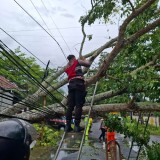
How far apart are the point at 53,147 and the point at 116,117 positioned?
25.9 feet

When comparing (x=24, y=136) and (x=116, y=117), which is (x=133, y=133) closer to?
(x=116, y=117)

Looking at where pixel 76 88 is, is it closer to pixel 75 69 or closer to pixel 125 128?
pixel 75 69

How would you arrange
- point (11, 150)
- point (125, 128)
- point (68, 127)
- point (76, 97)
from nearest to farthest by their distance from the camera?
point (11, 150)
point (68, 127)
point (76, 97)
point (125, 128)

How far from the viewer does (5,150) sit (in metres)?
3.06

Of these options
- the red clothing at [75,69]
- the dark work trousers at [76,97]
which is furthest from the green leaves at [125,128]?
the red clothing at [75,69]

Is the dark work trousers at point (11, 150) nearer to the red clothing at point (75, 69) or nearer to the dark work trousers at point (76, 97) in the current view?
the dark work trousers at point (76, 97)

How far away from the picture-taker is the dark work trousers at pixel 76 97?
687 cm

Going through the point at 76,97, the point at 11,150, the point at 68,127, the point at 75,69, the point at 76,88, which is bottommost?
the point at 11,150

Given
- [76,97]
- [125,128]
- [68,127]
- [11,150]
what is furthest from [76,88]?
[11,150]

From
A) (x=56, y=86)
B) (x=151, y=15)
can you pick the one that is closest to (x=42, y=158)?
(x=56, y=86)

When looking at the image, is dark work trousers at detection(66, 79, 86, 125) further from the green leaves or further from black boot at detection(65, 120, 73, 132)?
the green leaves

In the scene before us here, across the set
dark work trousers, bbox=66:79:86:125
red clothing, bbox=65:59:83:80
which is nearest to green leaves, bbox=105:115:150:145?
dark work trousers, bbox=66:79:86:125

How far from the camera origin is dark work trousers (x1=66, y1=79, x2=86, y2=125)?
687 centimetres

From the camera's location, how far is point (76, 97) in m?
Result: 6.95
